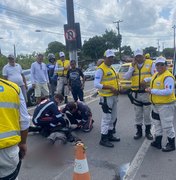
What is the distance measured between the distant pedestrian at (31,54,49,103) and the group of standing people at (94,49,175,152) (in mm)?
4039

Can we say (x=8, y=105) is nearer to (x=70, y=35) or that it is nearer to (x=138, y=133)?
(x=138, y=133)

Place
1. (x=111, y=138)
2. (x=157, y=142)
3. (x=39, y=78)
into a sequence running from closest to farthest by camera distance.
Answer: (x=157, y=142), (x=111, y=138), (x=39, y=78)

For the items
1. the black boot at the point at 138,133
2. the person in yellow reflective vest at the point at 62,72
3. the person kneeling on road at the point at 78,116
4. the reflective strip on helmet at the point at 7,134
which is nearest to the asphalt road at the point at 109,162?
the black boot at the point at 138,133

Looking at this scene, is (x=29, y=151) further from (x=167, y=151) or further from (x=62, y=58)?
(x=62, y=58)

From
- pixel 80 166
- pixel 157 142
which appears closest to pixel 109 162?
pixel 157 142

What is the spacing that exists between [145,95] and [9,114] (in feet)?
14.1

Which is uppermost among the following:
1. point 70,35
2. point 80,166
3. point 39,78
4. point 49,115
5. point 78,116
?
point 70,35

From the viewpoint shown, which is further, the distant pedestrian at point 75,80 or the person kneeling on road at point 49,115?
the distant pedestrian at point 75,80

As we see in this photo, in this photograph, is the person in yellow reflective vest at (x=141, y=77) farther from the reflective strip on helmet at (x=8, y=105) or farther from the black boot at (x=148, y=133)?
the reflective strip on helmet at (x=8, y=105)

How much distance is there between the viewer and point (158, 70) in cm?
572

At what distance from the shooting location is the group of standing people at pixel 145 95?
5711 millimetres

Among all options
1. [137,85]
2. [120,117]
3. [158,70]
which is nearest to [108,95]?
[137,85]

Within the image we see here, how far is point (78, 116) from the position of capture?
753cm

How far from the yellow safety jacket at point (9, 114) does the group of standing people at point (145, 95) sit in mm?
3561
